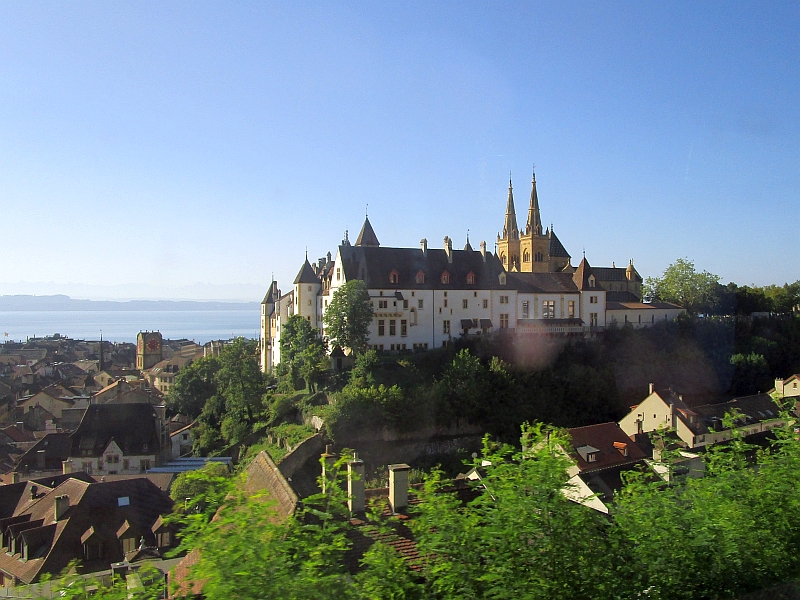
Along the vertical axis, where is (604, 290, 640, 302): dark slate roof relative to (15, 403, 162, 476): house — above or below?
above

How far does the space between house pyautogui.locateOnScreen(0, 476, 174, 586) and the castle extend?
1803 cm

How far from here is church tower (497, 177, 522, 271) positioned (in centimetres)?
6138

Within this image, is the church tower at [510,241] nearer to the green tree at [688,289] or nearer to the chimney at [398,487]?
the green tree at [688,289]

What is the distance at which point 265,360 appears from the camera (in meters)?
48.9

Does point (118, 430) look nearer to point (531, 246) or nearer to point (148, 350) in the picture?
point (531, 246)

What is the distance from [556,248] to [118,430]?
133 feet

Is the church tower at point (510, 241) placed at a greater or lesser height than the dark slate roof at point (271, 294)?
greater

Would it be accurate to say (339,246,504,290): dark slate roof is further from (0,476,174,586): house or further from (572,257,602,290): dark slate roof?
(0,476,174,586): house

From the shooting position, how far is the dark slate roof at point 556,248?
60.3m

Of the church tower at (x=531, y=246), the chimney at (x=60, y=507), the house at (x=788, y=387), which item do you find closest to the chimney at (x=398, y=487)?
the chimney at (x=60, y=507)

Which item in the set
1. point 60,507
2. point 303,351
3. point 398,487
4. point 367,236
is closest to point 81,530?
point 60,507

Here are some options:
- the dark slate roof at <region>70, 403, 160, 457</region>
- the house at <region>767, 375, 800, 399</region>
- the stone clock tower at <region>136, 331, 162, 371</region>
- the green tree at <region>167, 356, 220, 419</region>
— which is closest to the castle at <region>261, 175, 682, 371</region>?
the green tree at <region>167, 356, 220, 419</region>

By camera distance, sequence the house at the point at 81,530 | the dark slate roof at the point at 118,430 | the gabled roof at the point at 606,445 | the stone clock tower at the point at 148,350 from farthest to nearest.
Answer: the stone clock tower at the point at 148,350
the dark slate roof at the point at 118,430
the gabled roof at the point at 606,445
the house at the point at 81,530

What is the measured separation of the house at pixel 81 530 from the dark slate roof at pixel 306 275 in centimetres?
2133
